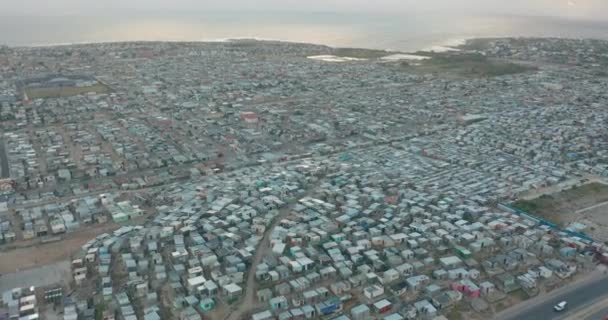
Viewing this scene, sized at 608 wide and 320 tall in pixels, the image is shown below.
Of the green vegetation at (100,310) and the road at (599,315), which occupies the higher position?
the green vegetation at (100,310)

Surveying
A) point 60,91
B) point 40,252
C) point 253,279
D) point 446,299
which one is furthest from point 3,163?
point 446,299

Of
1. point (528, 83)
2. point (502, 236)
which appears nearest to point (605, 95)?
point (528, 83)

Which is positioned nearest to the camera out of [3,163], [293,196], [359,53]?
[293,196]

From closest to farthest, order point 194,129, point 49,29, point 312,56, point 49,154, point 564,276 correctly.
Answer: point 564,276, point 49,154, point 194,129, point 312,56, point 49,29

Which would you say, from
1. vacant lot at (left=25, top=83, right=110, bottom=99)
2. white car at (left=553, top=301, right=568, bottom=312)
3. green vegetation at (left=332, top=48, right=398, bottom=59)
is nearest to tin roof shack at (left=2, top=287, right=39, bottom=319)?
white car at (left=553, top=301, right=568, bottom=312)

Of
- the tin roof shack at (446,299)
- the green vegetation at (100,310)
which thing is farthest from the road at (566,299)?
the green vegetation at (100,310)

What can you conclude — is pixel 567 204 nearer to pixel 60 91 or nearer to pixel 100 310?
pixel 100 310

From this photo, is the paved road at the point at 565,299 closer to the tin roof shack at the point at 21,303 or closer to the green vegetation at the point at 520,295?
the green vegetation at the point at 520,295

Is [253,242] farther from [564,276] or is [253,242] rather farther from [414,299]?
[564,276]
